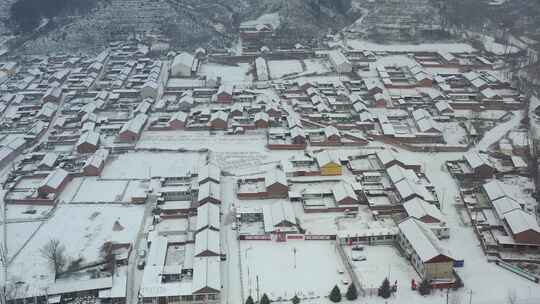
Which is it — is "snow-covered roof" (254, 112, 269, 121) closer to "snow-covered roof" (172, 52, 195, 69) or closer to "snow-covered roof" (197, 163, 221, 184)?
"snow-covered roof" (197, 163, 221, 184)

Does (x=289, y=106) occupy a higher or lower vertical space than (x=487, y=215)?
higher

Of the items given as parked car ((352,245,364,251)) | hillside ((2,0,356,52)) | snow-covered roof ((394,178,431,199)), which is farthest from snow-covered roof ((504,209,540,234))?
hillside ((2,0,356,52))

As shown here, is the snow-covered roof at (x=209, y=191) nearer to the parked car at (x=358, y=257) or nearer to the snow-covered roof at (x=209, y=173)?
the snow-covered roof at (x=209, y=173)

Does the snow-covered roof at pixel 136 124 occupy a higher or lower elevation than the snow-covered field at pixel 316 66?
lower

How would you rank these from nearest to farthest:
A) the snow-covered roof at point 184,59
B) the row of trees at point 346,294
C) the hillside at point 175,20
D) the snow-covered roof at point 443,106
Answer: the row of trees at point 346,294, the snow-covered roof at point 443,106, the snow-covered roof at point 184,59, the hillside at point 175,20

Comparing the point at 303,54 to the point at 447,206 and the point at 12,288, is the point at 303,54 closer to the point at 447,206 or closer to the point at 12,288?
the point at 447,206

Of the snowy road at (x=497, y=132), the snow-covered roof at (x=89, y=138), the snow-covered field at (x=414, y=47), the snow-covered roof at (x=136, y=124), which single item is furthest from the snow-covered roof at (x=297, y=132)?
the snow-covered field at (x=414, y=47)

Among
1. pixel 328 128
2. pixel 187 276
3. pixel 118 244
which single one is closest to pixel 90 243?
pixel 118 244
